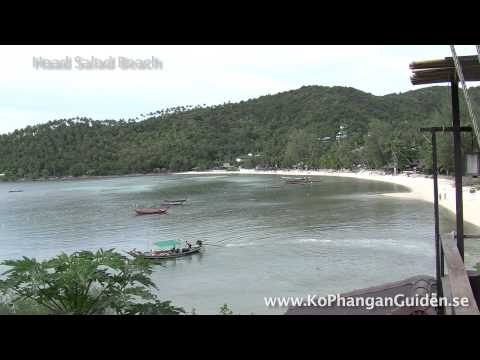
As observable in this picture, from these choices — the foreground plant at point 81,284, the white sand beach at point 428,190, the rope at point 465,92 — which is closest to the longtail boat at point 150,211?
the white sand beach at point 428,190

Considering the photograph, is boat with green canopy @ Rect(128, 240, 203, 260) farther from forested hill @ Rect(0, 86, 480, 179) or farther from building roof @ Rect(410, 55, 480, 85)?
forested hill @ Rect(0, 86, 480, 179)

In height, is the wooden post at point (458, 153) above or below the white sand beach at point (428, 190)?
above

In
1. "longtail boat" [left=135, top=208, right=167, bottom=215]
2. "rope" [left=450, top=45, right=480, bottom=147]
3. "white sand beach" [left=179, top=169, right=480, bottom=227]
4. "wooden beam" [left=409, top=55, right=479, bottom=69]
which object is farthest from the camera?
"longtail boat" [left=135, top=208, right=167, bottom=215]

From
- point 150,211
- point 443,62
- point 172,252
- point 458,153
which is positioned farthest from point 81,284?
point 150,211

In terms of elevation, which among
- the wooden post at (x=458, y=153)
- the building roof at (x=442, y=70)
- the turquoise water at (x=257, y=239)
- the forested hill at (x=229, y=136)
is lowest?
the turquoise water at (x=257, y=239)

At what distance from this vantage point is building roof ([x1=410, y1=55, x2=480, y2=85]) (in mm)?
2748

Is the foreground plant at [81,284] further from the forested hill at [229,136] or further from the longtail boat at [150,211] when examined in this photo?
the forested hill at [229,136]

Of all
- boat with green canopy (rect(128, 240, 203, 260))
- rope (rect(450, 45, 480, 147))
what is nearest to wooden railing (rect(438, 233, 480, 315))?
rope (rect(450, 45, 480, 147))

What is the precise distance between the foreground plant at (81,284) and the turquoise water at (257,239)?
6.47 metres

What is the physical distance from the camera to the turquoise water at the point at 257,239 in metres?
11.8

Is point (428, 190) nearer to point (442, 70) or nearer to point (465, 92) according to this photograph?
point (442, 70)

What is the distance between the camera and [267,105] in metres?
88.1

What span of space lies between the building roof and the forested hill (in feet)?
154
